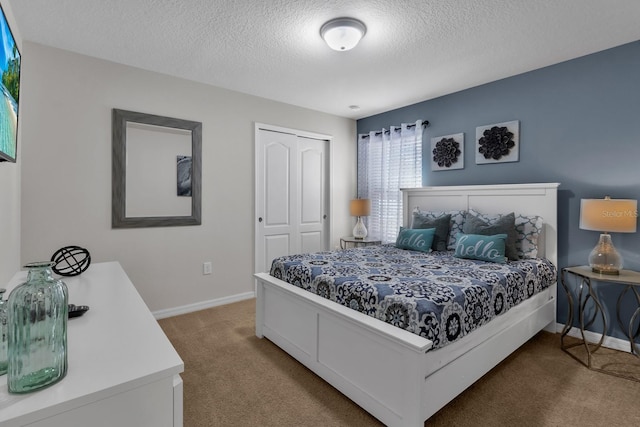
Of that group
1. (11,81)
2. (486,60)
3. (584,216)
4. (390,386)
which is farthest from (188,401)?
(486,60)

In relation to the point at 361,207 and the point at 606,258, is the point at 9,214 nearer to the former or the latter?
the point at 361,207

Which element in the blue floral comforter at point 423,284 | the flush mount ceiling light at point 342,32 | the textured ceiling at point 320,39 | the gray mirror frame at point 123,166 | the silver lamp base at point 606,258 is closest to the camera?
the blue floral comforter at point 423,284

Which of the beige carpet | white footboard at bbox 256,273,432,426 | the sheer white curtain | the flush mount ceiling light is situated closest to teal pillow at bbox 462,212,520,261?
the beige carpet

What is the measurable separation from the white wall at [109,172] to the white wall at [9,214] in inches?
6.5

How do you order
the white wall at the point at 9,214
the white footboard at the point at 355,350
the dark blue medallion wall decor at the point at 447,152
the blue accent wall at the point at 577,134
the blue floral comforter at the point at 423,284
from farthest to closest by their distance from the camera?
the dark blue medallion wall decor at the point at 447,152 < the blue accent wall at the point at 577,134 < the white wall at the point at 9,214 < the blue floral comforter at the point at 423,284 < the white footboard at the point at 355,350

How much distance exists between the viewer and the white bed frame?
1.54 meters

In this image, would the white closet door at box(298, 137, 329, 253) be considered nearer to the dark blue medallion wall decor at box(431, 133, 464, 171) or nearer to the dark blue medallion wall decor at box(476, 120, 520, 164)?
the dark blue medallion wall decor at box(431, 133, 464, 171)

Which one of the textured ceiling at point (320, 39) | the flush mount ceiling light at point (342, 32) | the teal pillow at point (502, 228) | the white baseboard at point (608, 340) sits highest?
the textured ceiling at point (320, 39)

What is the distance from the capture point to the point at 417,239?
10.5 feet

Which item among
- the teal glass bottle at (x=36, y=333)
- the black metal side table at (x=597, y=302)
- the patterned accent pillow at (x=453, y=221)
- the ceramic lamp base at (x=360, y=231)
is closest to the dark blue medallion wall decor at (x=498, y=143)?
the patterned accent pillow at (x=453, y=221)

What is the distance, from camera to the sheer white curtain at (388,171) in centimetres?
406

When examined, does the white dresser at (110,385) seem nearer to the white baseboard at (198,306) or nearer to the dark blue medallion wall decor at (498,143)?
the white baseboard at (198,306)

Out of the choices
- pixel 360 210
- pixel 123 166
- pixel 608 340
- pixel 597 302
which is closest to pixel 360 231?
pixel 360 210

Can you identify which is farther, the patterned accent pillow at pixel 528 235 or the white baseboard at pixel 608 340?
the patterned accent pillow at pixel 528 235
